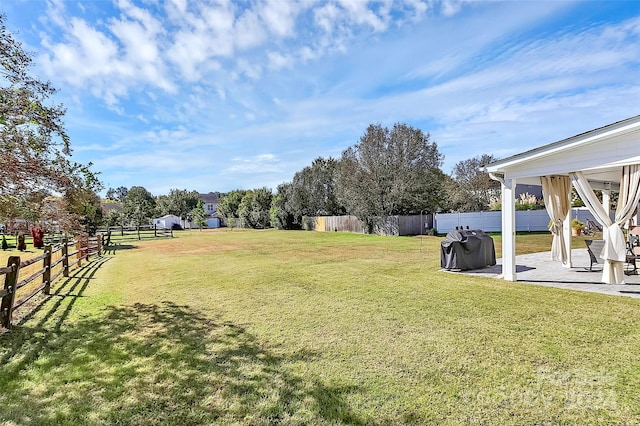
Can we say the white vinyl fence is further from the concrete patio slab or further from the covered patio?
the covered patio

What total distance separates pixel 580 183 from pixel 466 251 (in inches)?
123

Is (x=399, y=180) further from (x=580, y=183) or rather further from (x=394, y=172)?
(x=580, y=183)

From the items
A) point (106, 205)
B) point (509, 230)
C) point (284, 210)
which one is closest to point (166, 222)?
point (106, 205)

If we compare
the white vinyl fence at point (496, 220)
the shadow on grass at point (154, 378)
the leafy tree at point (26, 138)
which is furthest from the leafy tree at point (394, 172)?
the leafy tree at point (26, 138)

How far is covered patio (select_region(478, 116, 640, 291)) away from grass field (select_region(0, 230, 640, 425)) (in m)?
1.14

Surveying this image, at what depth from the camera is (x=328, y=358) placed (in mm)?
3549

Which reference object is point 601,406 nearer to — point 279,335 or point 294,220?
point 279,335

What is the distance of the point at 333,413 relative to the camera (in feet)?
8.40

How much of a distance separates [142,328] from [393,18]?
9767 mm

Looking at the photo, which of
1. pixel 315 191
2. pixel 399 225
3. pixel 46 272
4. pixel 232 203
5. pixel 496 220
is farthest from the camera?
pixel 232 203

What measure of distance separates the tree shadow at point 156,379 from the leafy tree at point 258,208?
122 ft

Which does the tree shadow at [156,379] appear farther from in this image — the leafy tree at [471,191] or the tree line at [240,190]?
the leafy tree at [471,191]

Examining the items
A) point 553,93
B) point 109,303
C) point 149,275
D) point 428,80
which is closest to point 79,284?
point 149,275

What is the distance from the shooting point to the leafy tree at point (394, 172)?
80.9 ft
